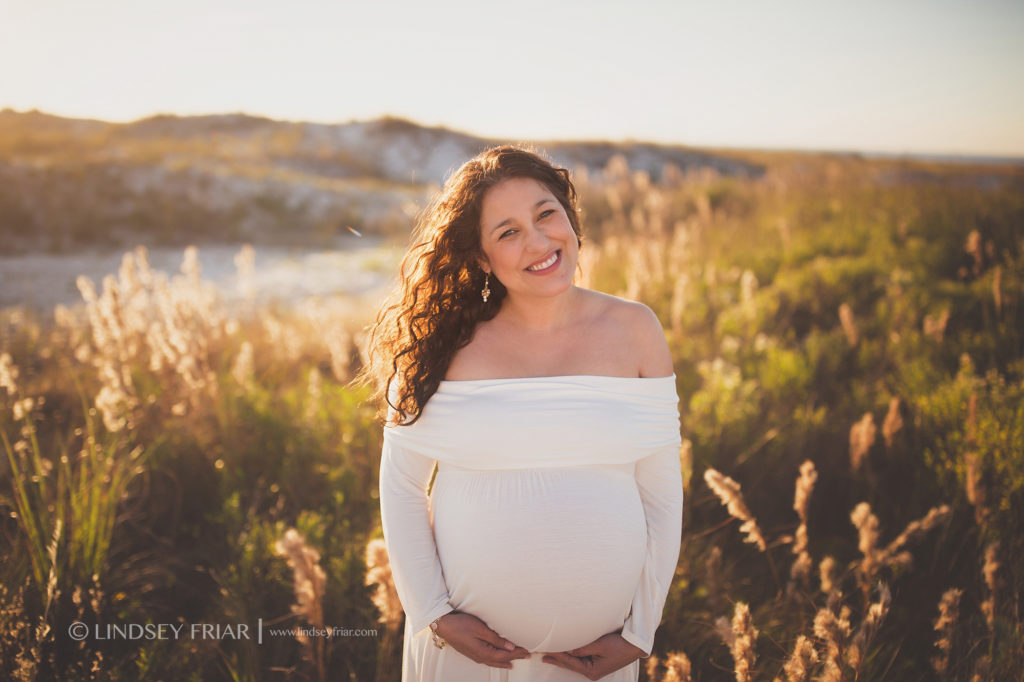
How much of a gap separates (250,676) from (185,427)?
6.40 ft

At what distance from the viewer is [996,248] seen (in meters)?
5.85

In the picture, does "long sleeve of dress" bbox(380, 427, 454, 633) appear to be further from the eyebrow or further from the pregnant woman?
the eyebrow

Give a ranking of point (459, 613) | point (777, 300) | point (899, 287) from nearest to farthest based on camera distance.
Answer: point (459, 613), point (899, 287), point (777, 300)

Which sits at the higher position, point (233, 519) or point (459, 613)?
point (459, 613)

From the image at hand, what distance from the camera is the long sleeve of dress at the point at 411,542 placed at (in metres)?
1.76

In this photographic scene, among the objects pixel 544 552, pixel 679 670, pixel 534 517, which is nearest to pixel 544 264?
pixel 534 517

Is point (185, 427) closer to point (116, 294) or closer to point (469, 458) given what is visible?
point (116, 294)

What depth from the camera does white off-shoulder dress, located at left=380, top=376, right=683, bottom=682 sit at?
170 centimetres

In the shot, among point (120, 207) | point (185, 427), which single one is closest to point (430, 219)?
point (185, 427)

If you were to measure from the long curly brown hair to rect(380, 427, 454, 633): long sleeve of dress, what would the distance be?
172 millimetres

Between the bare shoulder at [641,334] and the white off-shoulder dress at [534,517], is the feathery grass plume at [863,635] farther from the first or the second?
the bare shoulder at [641,334]

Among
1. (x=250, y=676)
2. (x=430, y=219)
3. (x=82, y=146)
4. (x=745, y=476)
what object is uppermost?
(x=82, y=146)

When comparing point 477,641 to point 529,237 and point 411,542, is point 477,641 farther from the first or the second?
point 529,237

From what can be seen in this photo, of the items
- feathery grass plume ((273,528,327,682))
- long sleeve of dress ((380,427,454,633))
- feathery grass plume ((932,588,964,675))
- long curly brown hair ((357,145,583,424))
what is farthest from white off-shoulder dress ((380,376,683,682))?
feathery grass plume ((932,588,964,675))
